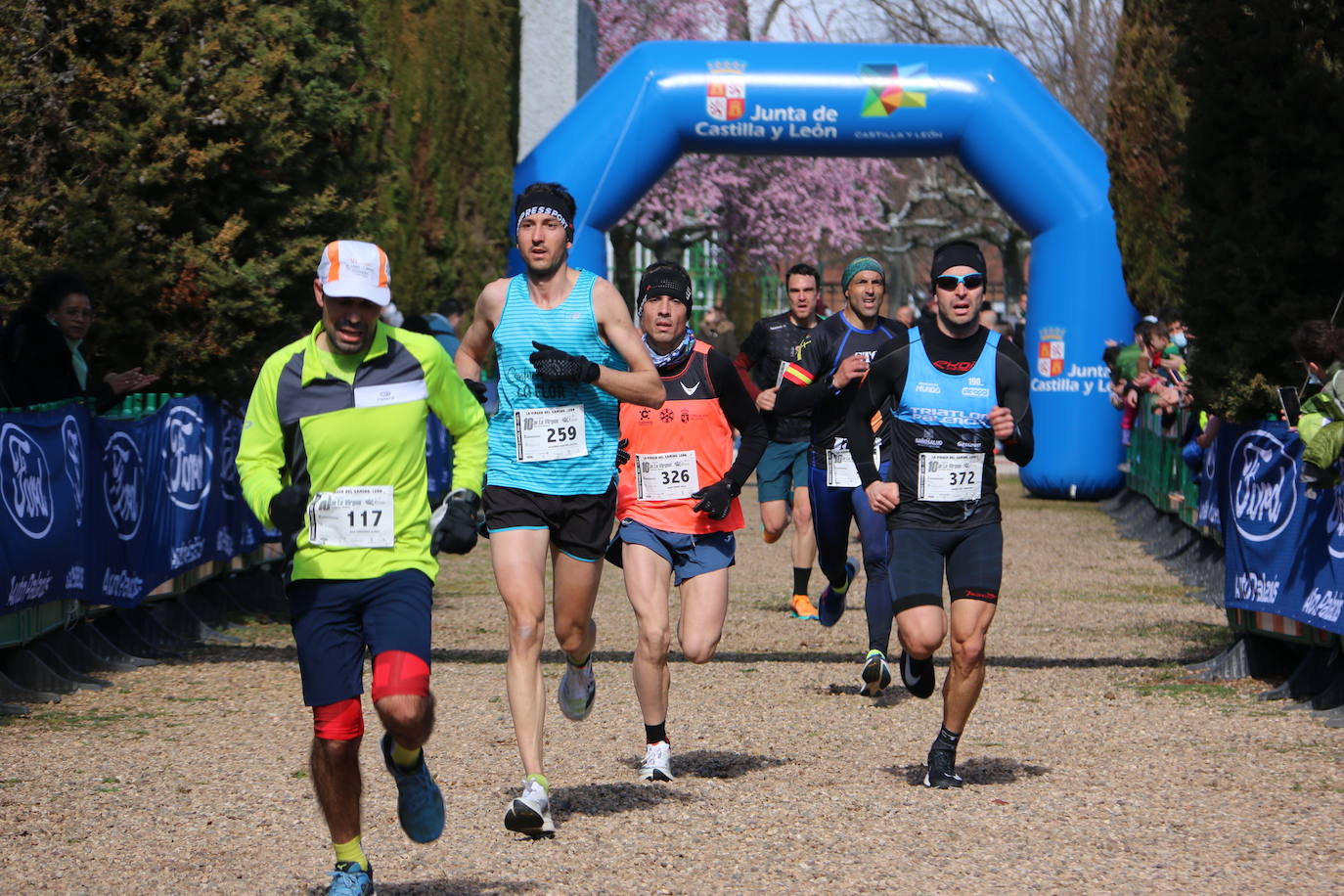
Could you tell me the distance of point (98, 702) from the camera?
9.44m

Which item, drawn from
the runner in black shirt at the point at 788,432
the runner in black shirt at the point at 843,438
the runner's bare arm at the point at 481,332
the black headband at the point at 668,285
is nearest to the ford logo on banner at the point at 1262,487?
the runner in black shirt at the point at 843,438

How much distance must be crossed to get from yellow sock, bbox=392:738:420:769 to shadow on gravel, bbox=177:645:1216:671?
17.9 ft

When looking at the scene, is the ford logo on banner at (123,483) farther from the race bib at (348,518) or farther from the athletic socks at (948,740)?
the race bib at (348,518)

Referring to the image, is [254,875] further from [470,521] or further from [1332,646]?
[1332,646]

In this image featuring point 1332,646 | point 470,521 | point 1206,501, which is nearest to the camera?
point 470,521

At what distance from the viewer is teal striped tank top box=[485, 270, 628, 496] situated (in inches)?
262

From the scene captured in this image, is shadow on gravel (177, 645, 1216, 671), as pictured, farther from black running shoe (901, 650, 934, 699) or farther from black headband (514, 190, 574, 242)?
black headband (514, 190, 574, 242)

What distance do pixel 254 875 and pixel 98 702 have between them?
387cm

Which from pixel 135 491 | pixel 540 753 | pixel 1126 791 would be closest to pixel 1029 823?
pixel 1126 791

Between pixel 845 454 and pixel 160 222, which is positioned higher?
pixel 160 222

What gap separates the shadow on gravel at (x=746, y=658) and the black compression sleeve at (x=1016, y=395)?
146 inches

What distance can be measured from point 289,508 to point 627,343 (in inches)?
76.1

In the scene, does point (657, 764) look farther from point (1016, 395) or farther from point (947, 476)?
point (1016, 395)

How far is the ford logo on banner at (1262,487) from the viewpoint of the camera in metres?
9.54
